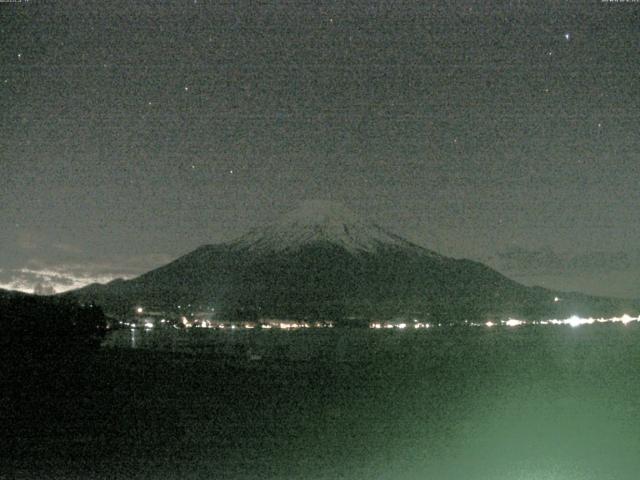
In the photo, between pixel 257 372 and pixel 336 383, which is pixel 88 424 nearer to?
pixel 336 383

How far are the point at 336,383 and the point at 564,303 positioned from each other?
6261 inches

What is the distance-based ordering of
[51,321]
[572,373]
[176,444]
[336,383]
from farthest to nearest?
1. [51,321]
2. [572,373]
3. [336,383]
4. [176,444]

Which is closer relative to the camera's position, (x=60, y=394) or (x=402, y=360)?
(x=60, y=394)

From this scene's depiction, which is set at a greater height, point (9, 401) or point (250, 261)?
point (250, 261)

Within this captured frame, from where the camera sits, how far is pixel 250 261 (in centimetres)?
18200

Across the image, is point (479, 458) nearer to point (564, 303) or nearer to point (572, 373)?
point (572, 373)

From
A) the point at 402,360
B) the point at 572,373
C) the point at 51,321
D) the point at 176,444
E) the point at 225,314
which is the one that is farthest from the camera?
the point at 225,314

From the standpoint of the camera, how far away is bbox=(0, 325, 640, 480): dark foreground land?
1204 cm

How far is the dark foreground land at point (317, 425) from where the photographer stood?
12.0 metres

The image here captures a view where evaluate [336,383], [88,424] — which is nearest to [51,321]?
[336,383]

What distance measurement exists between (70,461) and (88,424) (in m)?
3.96

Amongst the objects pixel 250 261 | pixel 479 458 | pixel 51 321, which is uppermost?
pixel 250 261

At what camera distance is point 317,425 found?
1673 centimetres

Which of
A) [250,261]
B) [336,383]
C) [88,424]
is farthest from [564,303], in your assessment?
[88,424]
